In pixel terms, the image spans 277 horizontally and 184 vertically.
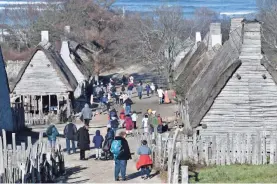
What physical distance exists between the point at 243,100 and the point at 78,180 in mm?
6603

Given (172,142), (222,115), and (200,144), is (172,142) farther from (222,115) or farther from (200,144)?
(222,115)

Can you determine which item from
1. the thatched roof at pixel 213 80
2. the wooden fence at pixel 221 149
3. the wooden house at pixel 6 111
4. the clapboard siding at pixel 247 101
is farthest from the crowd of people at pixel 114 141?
the wooden house at pixel 6 111

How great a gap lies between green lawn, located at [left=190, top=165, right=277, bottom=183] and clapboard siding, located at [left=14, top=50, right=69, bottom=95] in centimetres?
2293

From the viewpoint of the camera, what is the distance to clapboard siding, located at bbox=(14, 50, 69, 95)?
1841 inches

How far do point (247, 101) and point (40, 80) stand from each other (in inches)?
826

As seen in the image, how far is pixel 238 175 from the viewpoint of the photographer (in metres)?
23.2

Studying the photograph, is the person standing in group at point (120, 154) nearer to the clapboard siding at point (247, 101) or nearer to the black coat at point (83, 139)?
the black coat at point (83, 139)

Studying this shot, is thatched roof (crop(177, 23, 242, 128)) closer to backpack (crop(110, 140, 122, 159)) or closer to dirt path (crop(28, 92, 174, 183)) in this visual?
dirt path (crop(28, 92, 174, 183))

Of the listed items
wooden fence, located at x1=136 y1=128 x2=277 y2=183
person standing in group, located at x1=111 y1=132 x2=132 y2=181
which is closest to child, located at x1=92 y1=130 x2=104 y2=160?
wooden fence, located at x1=136 y1=128 x2=277 y2=183

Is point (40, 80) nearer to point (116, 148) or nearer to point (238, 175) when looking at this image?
point (116, 148)

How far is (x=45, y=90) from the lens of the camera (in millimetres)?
47188

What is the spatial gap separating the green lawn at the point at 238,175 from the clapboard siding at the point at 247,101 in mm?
3212

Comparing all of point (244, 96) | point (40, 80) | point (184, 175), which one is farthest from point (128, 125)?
point (184, 175)

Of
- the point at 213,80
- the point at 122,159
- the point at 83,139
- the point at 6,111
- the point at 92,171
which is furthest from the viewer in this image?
the point at 6,111
